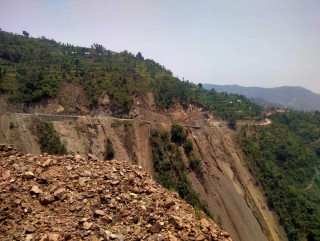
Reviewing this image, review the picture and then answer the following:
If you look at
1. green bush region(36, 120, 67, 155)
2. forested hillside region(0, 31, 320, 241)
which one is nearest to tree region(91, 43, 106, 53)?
forested hillside region(0, 31, 320, 241)

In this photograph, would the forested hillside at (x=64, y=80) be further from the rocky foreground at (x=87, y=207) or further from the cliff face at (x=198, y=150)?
the rocky foreground at (x=87, y=207)

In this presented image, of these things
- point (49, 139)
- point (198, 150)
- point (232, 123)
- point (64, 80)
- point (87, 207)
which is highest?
point (64, 80)

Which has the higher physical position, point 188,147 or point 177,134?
point 177,134

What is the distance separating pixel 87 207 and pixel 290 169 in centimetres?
4966

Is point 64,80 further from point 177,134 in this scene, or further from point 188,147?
point 188,147

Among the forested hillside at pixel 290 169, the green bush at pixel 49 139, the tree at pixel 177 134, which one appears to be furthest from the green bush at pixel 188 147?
the green bush at pixel 49 139

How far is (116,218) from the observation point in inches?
392

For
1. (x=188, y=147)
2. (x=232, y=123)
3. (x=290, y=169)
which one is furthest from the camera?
(x=232, y=123)

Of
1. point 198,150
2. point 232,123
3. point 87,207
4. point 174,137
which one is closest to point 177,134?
point 174,137

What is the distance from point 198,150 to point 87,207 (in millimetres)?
30194

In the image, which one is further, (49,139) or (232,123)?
(232,123)

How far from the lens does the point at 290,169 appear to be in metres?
48.4

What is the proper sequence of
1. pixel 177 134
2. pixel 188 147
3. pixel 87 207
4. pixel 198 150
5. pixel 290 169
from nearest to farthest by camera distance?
pixel 87 207
pixel 188 147
pixel 177 134
pixel 198 150
pixel 290 169

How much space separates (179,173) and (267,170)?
1728 centimetres
